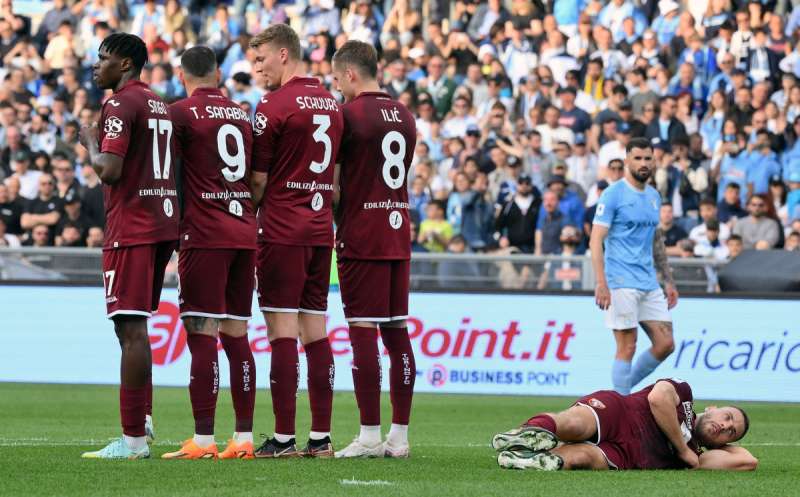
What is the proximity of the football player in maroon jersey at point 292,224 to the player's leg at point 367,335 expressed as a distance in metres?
0.22

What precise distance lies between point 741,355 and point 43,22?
1646cm

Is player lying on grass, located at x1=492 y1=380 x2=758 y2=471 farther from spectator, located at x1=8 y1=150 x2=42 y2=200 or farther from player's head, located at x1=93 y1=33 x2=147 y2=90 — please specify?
spectator, located at x1=8 y1=150 x2=42 y2=200

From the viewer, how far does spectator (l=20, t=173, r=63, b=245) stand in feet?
68.6

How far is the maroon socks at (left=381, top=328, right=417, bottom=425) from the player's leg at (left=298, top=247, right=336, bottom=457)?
1.37 feet

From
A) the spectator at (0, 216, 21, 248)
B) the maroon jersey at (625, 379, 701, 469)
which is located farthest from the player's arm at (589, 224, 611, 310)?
the spectator at (0, 216, 21, 248)

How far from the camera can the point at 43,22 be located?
2886 centimetres

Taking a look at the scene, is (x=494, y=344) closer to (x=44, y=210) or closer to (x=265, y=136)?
(x=44, y=210)

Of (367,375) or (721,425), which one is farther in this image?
(367,375)

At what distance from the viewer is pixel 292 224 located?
9727 mm

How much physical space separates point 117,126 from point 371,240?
183 cm

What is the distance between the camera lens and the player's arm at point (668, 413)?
936 centimetres

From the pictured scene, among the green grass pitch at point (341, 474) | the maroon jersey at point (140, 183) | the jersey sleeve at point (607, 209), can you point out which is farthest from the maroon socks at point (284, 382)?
the jersey sleeve at point (607, 209)

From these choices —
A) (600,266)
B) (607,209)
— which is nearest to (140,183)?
(600,266)

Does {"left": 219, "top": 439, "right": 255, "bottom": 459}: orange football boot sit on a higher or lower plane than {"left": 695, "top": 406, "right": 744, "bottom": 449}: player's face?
lower
